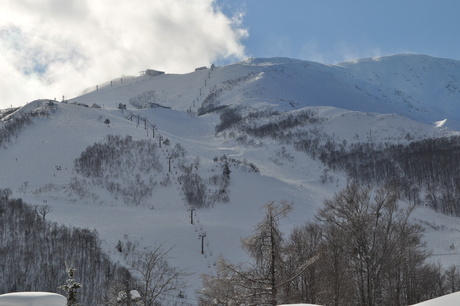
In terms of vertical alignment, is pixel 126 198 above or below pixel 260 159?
below

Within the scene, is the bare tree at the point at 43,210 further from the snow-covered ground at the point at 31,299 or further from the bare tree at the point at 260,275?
the bare tree at the point at 260,275

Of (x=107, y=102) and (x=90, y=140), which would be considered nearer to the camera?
(x=90, y=140)

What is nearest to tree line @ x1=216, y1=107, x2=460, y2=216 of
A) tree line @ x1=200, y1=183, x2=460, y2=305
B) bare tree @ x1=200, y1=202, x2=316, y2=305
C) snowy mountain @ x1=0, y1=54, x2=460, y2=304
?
snowy mountain @ x1=0, y1=54, x2=460, y2=304

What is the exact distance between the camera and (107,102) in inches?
7638

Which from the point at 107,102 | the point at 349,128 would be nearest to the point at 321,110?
the point at 349,128

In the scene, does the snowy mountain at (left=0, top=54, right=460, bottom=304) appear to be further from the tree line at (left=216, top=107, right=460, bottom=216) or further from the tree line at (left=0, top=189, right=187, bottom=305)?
the tree line at (left=0, top=189, right=187, bottom=305)

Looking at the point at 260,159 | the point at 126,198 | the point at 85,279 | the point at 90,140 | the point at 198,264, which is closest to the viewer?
the point at 85,279

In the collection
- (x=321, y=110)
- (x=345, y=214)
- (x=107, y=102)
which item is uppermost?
(x=107, y=102)

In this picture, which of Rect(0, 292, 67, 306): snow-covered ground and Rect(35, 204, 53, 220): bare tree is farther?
Rect(35, 204, 53, 220): bare tree

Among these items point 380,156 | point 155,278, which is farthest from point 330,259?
point 380,156

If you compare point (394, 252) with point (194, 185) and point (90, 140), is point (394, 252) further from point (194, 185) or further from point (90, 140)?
point (90, 140)

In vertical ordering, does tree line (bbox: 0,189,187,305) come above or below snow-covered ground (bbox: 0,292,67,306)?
below

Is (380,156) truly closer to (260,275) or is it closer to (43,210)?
(43,210)

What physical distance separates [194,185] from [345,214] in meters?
43.1
